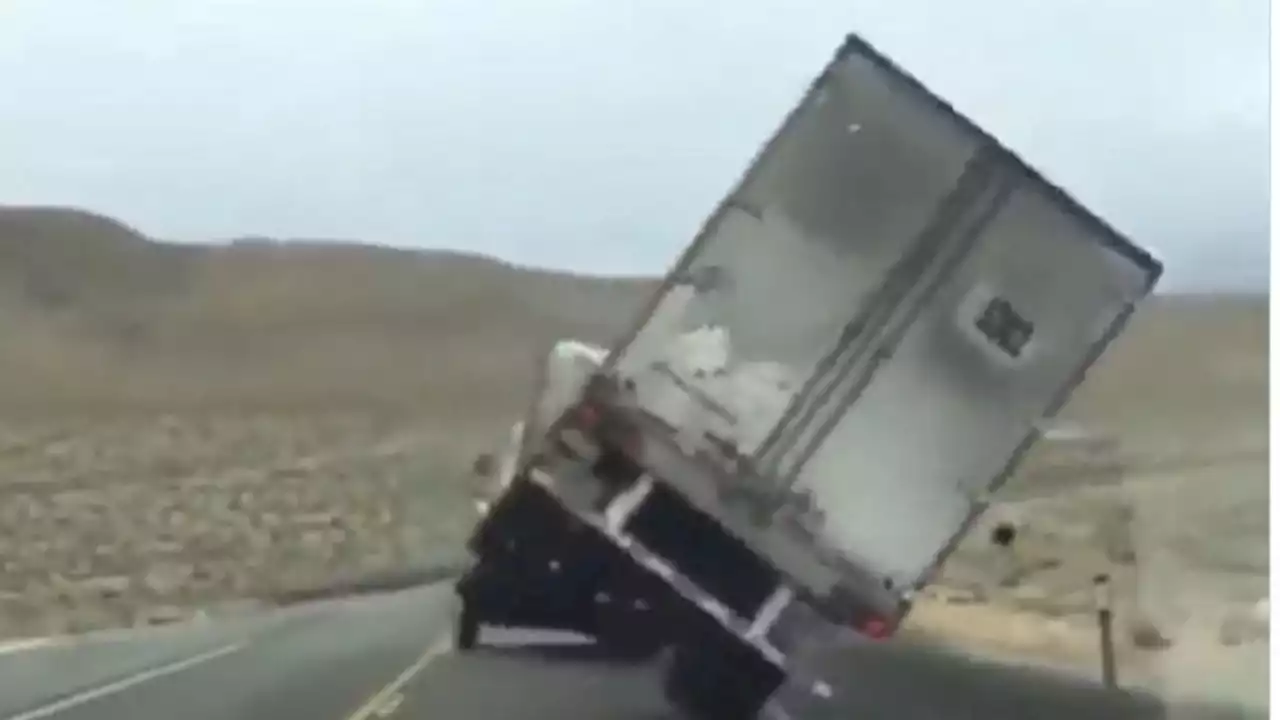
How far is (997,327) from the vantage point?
1.60 m

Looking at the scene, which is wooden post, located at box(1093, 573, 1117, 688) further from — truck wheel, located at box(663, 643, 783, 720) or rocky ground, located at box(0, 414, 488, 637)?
rocky ground, located at box(0, 414, 488, 637)

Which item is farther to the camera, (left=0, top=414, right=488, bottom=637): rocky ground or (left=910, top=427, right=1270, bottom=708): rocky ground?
(left=910, top=427, right=1270, bottom=708): rocky ground

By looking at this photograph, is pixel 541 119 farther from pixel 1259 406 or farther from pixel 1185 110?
pixel 1259 406

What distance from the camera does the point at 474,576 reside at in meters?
1.58

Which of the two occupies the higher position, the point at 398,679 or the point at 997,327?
the point at 997,327

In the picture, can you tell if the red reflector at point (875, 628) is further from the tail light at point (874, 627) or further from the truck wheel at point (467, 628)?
the truck wheel at point (467, 628)

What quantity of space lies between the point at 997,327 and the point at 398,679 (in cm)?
64

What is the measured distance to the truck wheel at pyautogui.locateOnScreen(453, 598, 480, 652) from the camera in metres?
1.58

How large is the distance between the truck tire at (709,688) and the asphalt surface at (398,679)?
0.02 meters

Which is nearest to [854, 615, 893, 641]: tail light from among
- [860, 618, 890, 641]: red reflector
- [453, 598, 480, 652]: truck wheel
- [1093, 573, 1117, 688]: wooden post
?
[860, 618, 890, 641]: red reflector

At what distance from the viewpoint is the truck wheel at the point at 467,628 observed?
62.2 inches

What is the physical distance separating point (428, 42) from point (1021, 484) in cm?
69

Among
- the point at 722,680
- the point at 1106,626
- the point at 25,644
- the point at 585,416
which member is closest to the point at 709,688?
the point at 722,680

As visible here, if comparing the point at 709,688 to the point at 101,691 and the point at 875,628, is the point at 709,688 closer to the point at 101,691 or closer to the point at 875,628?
the point at 875,628
